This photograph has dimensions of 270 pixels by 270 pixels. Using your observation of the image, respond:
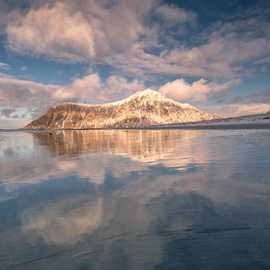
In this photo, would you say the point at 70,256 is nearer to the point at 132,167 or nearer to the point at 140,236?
the point at 140,236

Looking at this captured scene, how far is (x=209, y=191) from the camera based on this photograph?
771 centimetres

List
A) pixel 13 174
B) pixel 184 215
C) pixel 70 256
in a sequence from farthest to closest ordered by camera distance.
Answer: pixel 13 174
pixel 184 215
pixel 70 256

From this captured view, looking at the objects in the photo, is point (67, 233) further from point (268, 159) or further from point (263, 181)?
point (268, 159)

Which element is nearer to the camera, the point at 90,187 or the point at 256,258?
the point at 256,258

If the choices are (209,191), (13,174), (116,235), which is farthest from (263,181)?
(13,174)

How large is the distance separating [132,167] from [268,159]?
7216mm

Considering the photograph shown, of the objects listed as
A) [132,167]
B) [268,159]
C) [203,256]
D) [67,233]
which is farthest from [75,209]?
[268,159]

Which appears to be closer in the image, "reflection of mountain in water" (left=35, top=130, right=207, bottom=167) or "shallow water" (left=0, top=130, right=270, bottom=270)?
"shallow water" (left=0, top=130, right=270, bottom=270)

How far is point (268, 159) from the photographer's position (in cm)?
1284

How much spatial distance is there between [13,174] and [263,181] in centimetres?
1083

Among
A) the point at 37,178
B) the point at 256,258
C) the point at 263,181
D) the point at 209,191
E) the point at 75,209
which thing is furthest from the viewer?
the point at 37,178

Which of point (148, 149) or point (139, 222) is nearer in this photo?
point (139, 222)

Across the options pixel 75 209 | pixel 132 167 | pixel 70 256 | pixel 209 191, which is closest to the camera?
pixel 70 256

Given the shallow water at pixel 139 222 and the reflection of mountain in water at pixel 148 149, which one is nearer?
the shallow water at pixel 139 222
